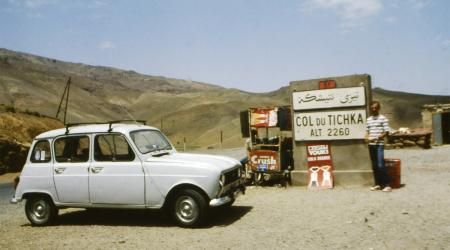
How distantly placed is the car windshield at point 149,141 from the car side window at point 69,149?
1089 millimetres

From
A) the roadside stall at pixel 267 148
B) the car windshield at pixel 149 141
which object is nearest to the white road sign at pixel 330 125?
the roadside stall at pixel 267 148

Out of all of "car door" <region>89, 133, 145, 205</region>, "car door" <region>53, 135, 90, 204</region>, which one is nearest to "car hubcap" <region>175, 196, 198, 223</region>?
"car door" <region>89, 133, 145, 205</region>

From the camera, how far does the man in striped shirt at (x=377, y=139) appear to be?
10211mm

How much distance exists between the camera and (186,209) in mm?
8008

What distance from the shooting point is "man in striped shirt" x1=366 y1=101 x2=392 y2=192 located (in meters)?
10.2

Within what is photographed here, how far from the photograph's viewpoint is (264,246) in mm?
6480

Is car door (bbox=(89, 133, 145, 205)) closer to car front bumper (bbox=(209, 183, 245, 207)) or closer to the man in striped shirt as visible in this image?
car front bumper (bbox=(209, 183, 245, 207))

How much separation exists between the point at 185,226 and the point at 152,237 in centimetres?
70

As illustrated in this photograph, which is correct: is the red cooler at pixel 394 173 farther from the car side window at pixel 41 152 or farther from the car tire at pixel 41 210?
the car side window at pixel 41 152

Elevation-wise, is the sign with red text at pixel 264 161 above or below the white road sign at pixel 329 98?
below

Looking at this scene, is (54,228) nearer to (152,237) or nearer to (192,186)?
(152,237)

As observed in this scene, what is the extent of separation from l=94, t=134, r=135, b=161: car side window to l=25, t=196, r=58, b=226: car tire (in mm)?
1488

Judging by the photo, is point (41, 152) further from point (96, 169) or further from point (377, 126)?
point (377, 126)

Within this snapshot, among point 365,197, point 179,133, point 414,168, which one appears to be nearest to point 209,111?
point 179,133
